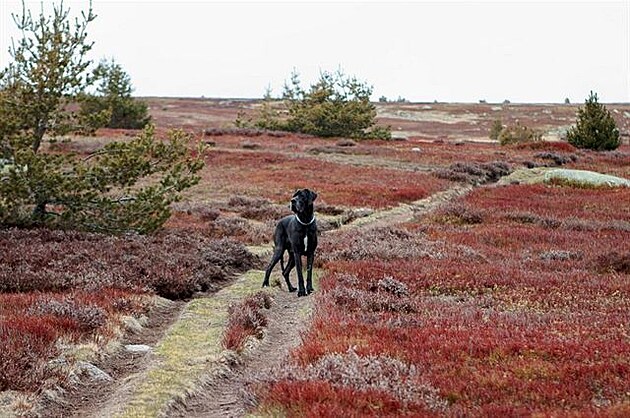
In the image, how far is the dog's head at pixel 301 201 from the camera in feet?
45.6

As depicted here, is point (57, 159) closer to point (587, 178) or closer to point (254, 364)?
point (254, 364)

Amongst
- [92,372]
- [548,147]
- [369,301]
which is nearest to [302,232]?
[369,301]

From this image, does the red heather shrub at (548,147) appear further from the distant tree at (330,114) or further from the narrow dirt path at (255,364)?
the narrow dirt path at (255,364)

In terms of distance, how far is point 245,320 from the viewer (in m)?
11.2

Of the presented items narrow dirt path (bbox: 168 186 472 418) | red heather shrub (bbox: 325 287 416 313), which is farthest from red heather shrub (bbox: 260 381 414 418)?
red heather shrub (bbox: 325 287 416 313)

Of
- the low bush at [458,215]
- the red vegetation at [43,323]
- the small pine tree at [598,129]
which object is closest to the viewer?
the red vegetation at [43,323]

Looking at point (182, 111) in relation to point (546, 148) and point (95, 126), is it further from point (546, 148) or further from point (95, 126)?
point (95, 126)

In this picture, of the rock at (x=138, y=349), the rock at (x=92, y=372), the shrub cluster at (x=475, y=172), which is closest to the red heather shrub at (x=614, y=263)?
the rock at (x=138, y=349)

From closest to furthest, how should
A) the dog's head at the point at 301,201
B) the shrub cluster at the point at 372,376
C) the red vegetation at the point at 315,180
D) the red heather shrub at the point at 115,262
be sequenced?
1. the shrub cluster at the point at 372,376
2. the red heather shrub at the point at 115,262
3. the dog's head at the point at 301,201
4. the red vegetation at the point at 315,180

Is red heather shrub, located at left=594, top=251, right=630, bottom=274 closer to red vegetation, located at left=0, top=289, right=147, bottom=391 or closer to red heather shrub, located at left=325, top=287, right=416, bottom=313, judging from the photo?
red heather shrub, located at left=325, top=287, right=416, bottom=313

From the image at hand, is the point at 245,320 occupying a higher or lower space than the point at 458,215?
higher

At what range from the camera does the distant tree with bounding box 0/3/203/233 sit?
18.9 meters

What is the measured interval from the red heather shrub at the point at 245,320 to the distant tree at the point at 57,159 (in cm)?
782

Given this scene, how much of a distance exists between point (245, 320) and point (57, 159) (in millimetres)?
10560
